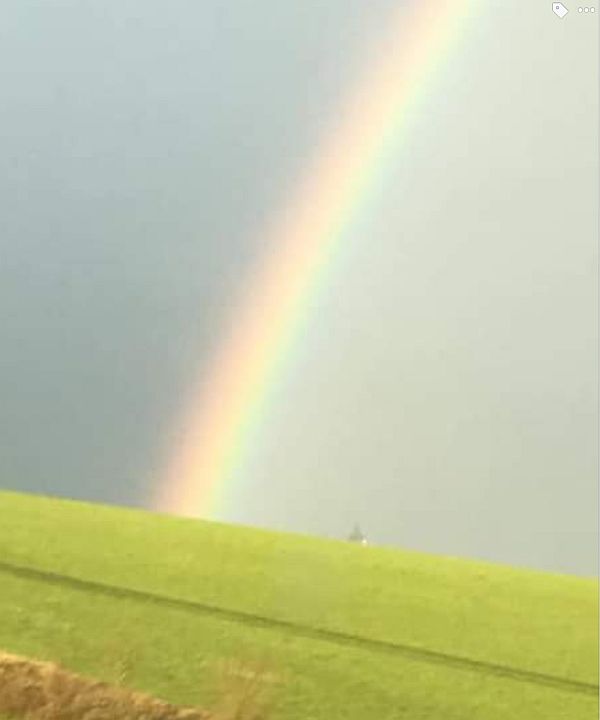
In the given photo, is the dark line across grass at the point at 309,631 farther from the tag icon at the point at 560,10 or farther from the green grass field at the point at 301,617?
the tag icon at the point at 560,10

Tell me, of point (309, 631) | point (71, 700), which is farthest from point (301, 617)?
point (71, 700)

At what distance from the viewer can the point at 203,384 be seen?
2957 millimetres

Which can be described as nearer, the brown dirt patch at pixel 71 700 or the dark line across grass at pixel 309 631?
the brown dirt patch at pixel 71 700

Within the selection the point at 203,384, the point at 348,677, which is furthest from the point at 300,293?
the point at 348,677

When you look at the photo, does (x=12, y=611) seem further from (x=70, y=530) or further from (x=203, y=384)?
(x=203, y=384)

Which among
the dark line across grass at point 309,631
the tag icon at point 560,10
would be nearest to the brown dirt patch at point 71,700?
the dark line across grass at point 309,631

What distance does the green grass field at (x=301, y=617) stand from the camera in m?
1.33

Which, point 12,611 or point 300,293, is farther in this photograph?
point 300,293

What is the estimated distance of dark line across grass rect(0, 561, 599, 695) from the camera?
55.0 inches

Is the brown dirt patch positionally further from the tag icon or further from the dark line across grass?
the tag icon

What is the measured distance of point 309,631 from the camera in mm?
1480

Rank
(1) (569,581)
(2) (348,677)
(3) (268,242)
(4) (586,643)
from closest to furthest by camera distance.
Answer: (2) (348,677), (4) (586,643), (1) (569,581), (3) (268,242)

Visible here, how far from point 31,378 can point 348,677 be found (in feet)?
5.79

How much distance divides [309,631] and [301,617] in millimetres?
54
